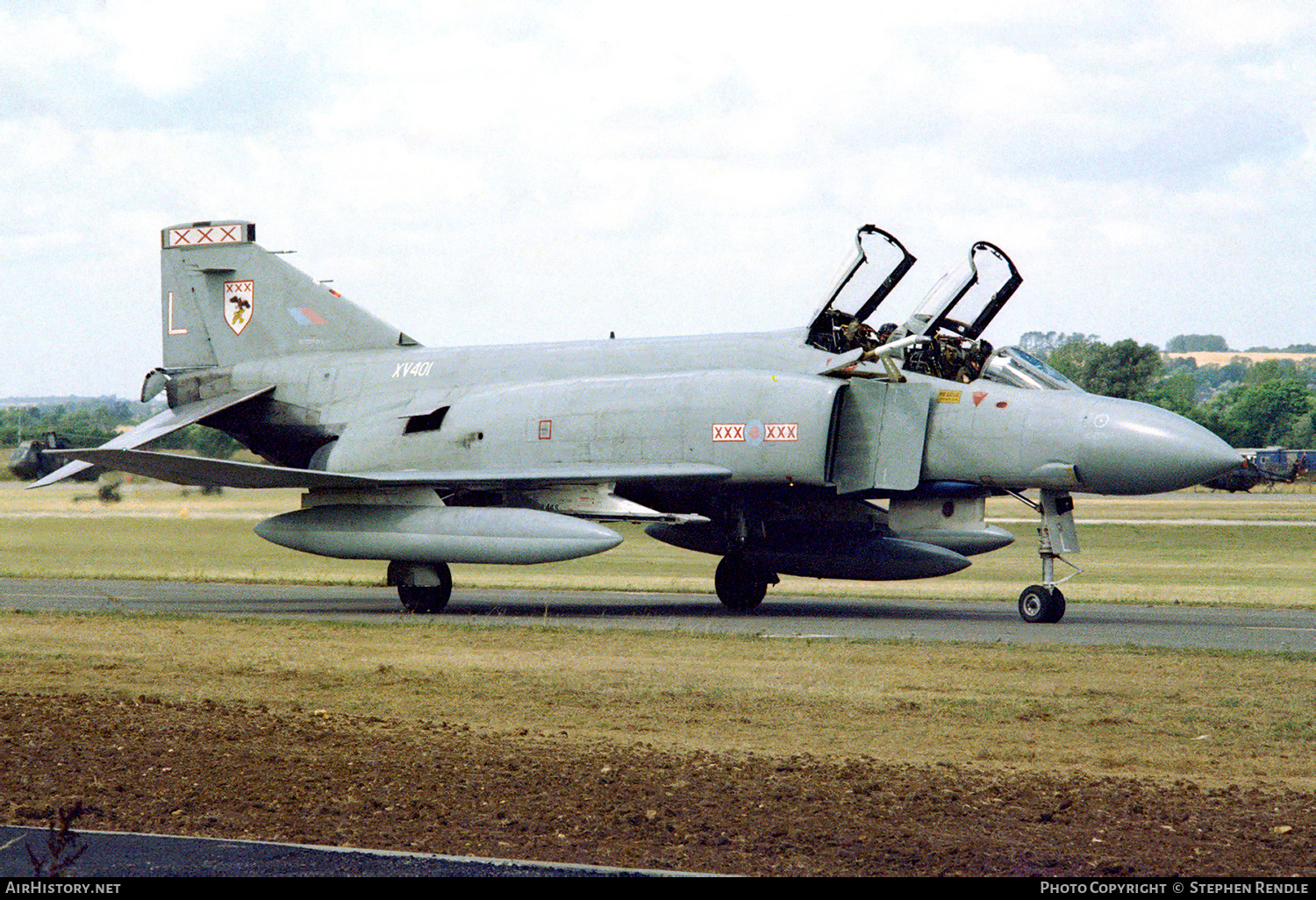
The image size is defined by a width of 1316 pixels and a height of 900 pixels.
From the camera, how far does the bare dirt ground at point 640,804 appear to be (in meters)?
6.04

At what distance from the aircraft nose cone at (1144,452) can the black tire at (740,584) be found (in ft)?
15.1

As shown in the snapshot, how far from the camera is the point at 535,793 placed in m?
7.17

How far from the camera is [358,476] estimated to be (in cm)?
1714

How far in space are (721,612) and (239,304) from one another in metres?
9.29

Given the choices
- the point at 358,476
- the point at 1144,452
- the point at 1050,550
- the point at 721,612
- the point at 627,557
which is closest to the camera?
the point at 1144,452

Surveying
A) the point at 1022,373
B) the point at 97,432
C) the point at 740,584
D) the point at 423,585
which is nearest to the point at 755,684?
the point at 1022,373

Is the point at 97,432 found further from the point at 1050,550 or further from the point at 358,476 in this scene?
the point at 1050,550

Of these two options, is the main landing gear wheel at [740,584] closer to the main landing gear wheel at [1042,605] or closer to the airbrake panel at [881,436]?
the airbrake panel at [881,436]

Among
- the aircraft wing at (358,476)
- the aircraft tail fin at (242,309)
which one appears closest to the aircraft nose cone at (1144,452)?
the aircraft wing at (358,476)

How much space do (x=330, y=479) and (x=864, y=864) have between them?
40.7 ft

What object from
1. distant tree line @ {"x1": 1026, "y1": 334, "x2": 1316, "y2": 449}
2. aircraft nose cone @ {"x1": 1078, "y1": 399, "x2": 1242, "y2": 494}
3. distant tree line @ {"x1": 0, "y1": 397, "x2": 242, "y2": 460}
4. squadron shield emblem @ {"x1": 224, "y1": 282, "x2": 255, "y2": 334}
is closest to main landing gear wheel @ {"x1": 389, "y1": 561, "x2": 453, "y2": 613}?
squadron shield emblem @ {"x1": 224, "y1": 282, "x2": 255, "y2": 334}

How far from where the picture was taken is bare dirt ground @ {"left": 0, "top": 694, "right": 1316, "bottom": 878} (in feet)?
19.8

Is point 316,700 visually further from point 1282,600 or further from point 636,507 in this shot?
point 1282,600

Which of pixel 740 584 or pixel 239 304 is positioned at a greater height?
pixel 239 304
